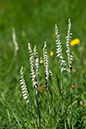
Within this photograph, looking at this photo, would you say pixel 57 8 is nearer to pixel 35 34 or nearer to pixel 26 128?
pixel 35 34

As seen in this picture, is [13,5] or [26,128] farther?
[13,5]

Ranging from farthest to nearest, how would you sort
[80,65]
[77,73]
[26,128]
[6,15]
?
[6,15]
[80,65]
[77,73]
[26,128]

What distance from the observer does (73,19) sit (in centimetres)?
551

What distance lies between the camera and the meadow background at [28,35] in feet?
8.63

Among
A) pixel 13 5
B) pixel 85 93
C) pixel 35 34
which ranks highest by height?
pixel 13 5

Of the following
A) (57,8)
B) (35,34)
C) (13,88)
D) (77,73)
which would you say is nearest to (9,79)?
(13,88)

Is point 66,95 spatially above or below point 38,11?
below

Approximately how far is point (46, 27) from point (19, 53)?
1.66m

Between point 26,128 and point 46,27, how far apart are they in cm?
396

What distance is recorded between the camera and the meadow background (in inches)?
104

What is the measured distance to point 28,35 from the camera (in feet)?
17.5

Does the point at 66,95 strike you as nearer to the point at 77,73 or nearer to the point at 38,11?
the point at 77,73

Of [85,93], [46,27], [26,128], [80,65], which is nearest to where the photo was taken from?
[26,128]

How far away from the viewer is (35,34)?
521 cm
